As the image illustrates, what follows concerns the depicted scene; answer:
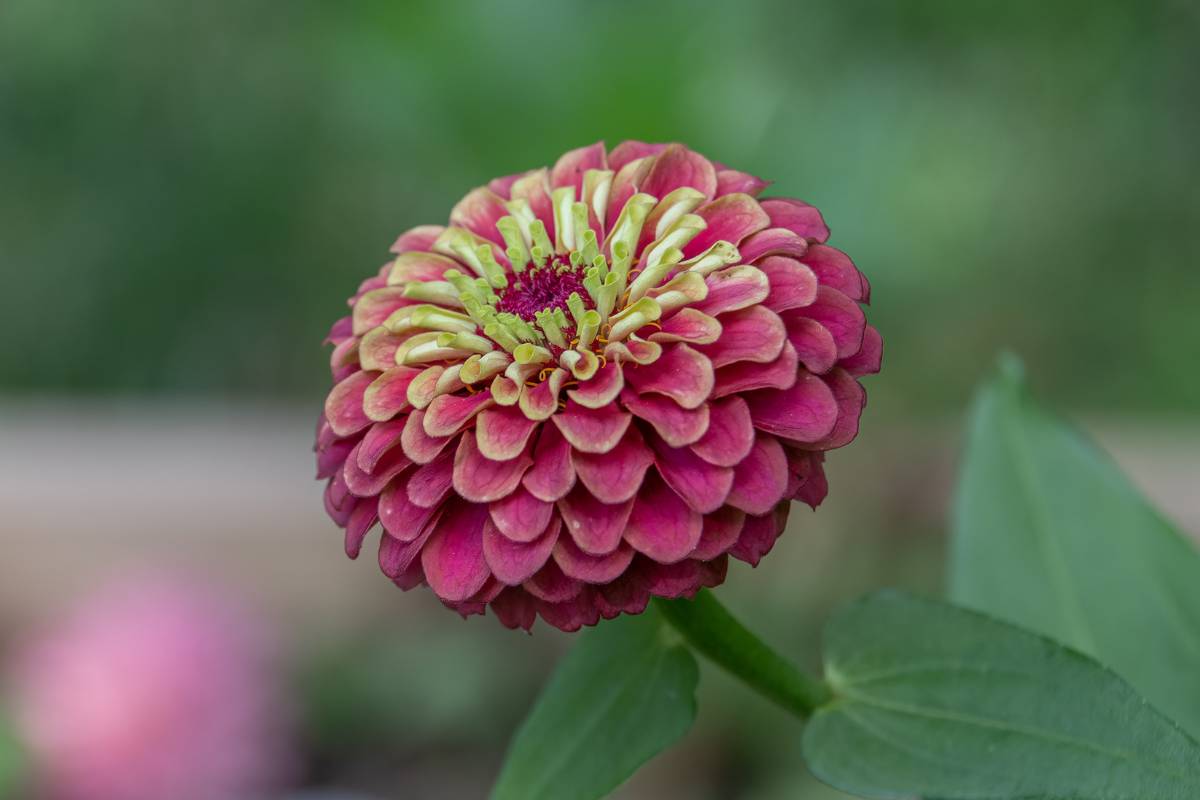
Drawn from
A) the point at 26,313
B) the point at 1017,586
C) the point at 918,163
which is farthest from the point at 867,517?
the point at 26,313

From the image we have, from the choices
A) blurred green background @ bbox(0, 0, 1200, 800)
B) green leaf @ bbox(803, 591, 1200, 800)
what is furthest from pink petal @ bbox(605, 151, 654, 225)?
blurred green background @ bbox(0, 0, 1200, 800)

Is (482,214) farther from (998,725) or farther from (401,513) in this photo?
(998,725)

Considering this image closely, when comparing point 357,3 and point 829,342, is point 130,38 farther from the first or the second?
point 829,342

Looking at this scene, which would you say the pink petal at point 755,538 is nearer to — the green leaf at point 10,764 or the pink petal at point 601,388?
the pink petal at point 601,388

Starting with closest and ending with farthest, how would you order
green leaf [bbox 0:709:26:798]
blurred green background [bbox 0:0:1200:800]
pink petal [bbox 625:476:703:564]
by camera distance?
pink petal [bbox 625:476:703:564]
green leaf [bbox 0:709:26:798]
blurred green background [bbox 0:0:1200:800]

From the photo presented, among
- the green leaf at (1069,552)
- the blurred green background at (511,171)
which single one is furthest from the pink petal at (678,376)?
the blurred green background at (511,171)

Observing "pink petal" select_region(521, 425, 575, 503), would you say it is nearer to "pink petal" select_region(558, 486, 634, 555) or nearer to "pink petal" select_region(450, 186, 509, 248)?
"pink petal" select_region(558, 486, 634, 555)
